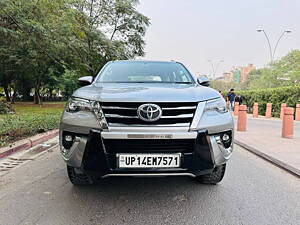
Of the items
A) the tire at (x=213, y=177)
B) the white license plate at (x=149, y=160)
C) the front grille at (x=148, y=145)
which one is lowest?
the tire at (x=213, y=177)

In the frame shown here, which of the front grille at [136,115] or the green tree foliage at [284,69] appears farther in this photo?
the green tree foliage at [284,69]

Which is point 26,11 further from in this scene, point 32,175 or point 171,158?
point 171,158

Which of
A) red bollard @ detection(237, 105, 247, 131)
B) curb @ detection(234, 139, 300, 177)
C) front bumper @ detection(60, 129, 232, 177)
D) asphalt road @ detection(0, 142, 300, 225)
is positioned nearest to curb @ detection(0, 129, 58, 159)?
asphalt road @ detection(0, 142, 300, 225)

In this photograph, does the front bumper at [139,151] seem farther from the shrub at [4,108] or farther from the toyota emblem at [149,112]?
the shrub at [4,108]

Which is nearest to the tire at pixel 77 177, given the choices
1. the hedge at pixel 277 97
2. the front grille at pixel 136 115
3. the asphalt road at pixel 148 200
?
the asphalt road at pixel 148 200

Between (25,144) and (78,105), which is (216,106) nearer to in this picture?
(78,105)

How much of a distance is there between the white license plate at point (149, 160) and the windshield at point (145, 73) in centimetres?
152

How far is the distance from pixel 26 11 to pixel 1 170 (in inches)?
223

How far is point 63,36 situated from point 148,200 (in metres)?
9.15

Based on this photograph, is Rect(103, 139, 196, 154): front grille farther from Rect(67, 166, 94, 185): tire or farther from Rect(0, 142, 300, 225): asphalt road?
Rect(67, 166, 94, 185): tire

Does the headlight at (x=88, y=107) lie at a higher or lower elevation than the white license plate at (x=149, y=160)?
higher

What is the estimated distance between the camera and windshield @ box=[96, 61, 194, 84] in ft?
13.5

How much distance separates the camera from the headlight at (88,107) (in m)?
2.73

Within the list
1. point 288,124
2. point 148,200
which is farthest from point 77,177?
point 288,124
